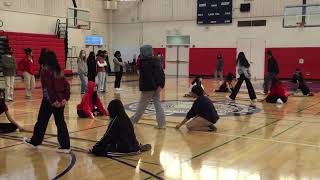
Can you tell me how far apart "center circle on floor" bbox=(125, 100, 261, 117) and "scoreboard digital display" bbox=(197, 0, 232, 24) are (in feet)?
53.8

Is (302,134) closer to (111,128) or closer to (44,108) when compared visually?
(111,128)

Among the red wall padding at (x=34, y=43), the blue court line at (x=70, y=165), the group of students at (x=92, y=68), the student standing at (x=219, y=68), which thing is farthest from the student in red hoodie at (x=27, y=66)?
the student standing at (x=219, y=68)

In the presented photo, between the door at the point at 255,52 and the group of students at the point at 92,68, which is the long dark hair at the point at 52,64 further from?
the door at the point at 255,52

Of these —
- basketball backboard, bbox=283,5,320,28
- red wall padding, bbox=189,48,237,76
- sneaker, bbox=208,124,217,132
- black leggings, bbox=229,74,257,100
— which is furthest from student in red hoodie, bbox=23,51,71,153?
red wall padding, bbox=189,48,237,76

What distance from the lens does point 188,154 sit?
6363 millimetres

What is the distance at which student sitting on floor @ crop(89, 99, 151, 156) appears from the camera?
20.0 feet

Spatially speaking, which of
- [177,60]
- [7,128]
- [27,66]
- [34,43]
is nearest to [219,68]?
[177,60]

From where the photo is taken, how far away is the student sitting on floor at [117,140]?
20.0ft

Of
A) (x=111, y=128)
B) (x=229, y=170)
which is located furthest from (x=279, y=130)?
(x=111, y=128)

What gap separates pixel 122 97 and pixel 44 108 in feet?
27.5

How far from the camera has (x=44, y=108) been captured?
6.42 metres

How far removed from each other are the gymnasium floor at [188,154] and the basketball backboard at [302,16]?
16498 mm

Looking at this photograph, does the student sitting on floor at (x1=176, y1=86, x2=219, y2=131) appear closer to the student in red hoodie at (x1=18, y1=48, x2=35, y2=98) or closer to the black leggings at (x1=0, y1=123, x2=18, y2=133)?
the black leggings at (x1=0, y1=123, x2=18, y2=133)

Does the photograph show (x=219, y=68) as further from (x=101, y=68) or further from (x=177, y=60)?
(x=101, y=68)
